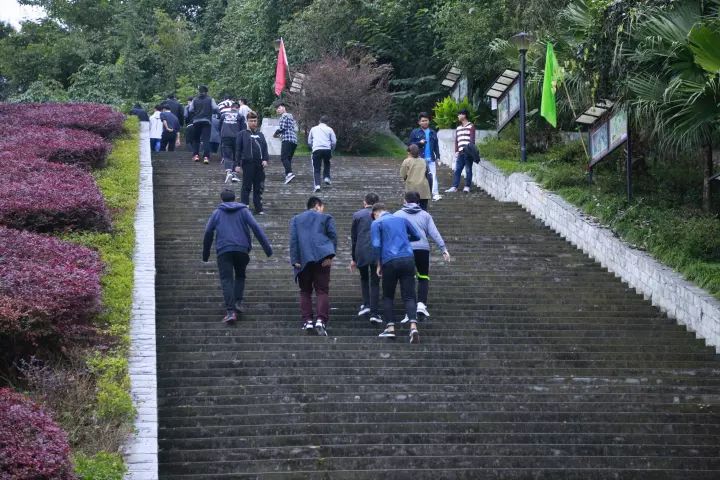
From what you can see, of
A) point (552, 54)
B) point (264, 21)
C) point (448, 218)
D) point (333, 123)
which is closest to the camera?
point (448, 218)

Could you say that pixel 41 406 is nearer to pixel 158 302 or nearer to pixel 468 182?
pixel 158 302

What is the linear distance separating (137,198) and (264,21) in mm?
16635

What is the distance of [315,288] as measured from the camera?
13547mm

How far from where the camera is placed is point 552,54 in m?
Result: 21.2

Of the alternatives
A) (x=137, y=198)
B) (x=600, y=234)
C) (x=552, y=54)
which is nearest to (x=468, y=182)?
(x=552, y=54)

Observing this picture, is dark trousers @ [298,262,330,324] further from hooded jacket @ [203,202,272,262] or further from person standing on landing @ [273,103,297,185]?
person standing on landing @ [273,103,297,185]

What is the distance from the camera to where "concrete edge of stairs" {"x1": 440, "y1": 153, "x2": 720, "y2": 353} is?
1439cm

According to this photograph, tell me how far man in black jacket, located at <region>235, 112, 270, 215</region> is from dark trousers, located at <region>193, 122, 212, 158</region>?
5.12 metres

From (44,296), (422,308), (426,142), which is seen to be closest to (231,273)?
(422,308)

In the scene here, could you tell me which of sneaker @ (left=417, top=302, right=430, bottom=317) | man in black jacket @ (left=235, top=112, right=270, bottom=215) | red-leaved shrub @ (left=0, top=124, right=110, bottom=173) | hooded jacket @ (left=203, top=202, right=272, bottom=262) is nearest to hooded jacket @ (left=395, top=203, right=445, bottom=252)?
sneaker @ (left=417, top=302, right=430, bottom=317)

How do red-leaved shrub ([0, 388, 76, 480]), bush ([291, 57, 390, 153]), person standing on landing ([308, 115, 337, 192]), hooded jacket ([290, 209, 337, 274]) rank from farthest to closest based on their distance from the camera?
bush ([291, 57, 390, 153])
person standing on landing ([308, 115, 337, 192])
hooded jacket ([290, 209, 337, 274])
red-leaved shrub ([0, 388, 76, 480])

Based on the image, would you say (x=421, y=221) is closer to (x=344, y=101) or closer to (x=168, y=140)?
(x=168, y=140)

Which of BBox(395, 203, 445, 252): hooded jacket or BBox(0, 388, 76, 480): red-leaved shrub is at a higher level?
BBox(395, 203, 445, 252): hooded jacket

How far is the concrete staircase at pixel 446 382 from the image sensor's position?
10812 millimetres
